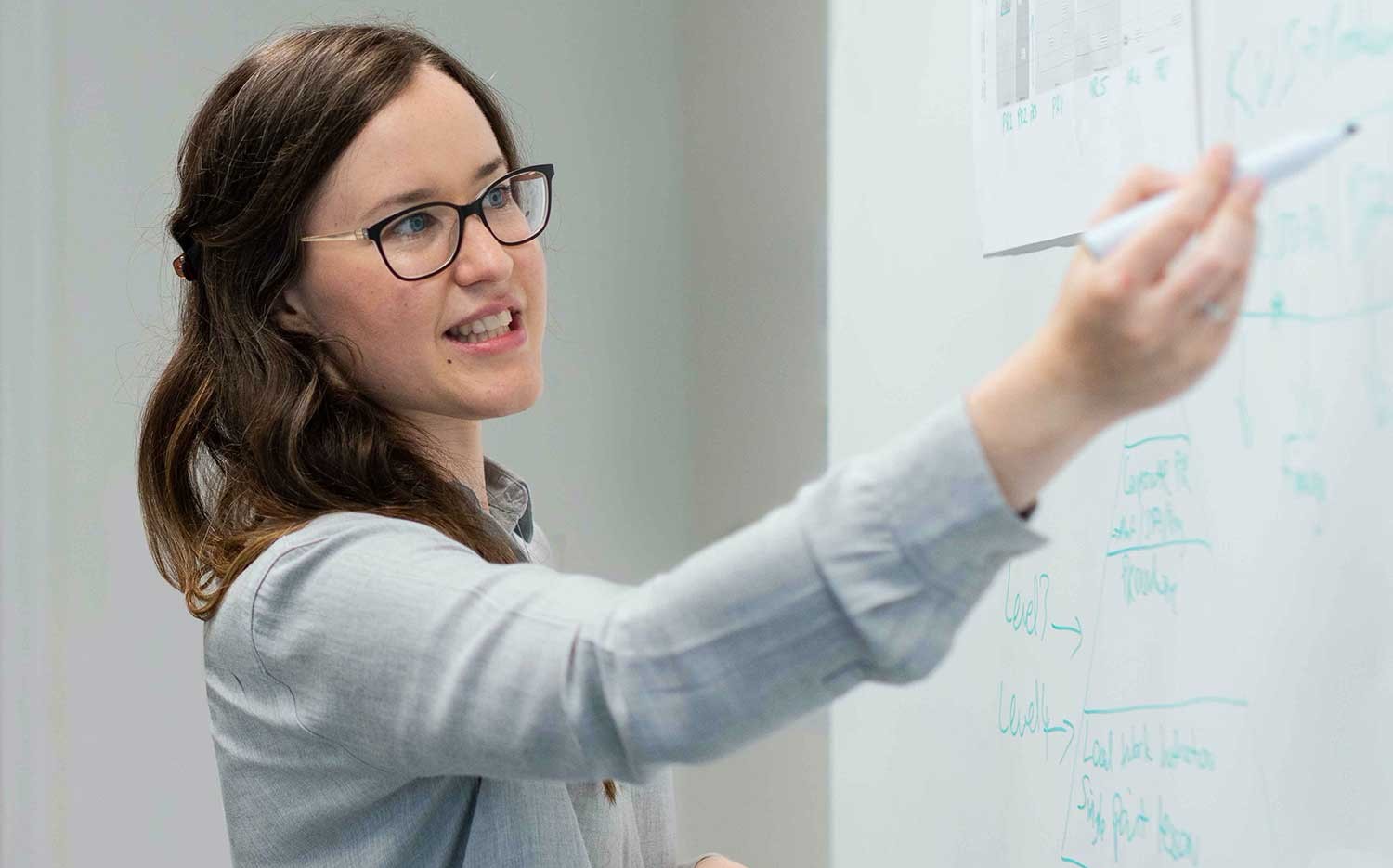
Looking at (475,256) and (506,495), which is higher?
(475,256)

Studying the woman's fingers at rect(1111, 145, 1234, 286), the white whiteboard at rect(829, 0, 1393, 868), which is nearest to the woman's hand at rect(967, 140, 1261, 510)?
the woman's fingers at rect(1111, 145, 1234, 286)

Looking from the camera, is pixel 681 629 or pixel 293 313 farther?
pixel 293 313

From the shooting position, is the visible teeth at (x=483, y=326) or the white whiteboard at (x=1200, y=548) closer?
the white whiteboard at (x=1200, y=548)

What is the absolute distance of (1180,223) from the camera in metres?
0.43

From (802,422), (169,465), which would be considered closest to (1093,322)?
(169,465)

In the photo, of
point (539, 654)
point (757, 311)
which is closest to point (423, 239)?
point (539, 654)

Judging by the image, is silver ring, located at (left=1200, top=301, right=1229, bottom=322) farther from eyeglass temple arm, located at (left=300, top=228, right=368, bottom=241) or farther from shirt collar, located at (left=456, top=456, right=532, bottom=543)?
shirt collar, located at (left=456, top=456, right=532, bottom=543)

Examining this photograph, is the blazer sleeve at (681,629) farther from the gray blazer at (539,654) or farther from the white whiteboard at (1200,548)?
the white whiteboard at (1200,548)

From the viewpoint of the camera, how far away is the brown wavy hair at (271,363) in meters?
0.80

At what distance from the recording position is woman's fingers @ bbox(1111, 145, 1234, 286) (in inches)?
17.1

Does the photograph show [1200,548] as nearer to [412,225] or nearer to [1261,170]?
[1261,170]

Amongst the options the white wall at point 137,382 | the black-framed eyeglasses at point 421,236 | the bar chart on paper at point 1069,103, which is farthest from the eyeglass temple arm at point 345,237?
the white wall at point 137,382

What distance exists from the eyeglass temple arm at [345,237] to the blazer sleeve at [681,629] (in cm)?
26

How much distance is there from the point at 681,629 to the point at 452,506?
35 cm
